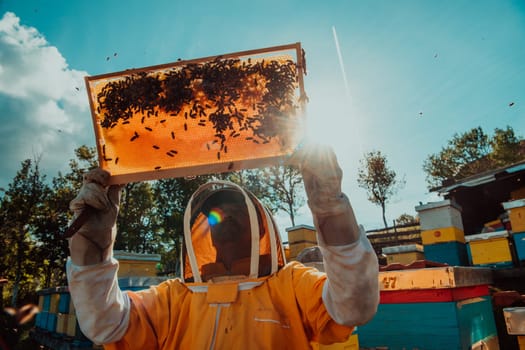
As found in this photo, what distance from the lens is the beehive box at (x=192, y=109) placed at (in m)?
2.25

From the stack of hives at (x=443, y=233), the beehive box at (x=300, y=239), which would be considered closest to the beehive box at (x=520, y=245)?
the stack of hives at (x=443, y=233)

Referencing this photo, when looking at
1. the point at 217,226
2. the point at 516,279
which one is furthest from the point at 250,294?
the point at 516,279

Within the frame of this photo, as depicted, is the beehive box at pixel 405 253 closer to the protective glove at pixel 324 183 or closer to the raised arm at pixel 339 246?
the raised arm at pixel 339 246

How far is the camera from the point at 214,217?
8.23 feet

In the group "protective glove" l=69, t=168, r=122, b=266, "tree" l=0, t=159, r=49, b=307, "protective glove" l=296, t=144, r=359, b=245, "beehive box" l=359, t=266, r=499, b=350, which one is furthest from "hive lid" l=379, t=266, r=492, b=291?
"tree" l=0, t=159, r=49, b=307

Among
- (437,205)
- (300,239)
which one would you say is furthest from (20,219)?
(437,205)

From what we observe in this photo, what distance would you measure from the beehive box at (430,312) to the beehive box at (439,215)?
4721mm

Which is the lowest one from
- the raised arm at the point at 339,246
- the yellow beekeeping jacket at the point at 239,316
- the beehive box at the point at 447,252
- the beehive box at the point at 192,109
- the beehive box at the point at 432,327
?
the beehive box at the point at 432,327

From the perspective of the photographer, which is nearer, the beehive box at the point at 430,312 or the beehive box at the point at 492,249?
the beehive box at the point at 430,312

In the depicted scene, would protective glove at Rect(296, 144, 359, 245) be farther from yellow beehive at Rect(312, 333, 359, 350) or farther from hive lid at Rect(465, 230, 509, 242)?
hive lid at Rect(465, 230, 509, 242)

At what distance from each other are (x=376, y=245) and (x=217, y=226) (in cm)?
1630

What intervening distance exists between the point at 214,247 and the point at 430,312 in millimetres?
2955

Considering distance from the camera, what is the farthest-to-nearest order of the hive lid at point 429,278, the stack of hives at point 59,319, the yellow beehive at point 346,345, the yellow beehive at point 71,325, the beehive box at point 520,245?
the yellow beehive at point 71,325
the stack of hives at point 59,319
the beehive box at point 520,245
the hive lid at point 429,278
the yellow beehive at point 346,345

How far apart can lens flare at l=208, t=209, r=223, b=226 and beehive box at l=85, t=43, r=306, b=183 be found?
46 centimetres
